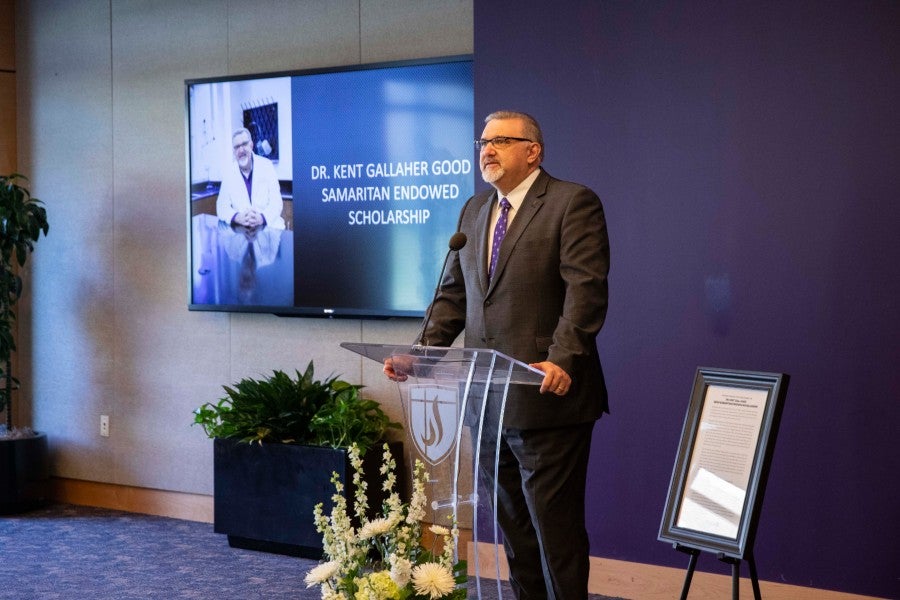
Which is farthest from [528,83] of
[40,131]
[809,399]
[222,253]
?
[40,131]

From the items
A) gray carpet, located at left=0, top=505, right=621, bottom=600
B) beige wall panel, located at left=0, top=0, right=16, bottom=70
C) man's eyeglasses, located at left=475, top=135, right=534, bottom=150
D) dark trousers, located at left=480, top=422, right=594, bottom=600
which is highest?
beige wall panel, located at left=0, top=0, right=16, bottom=70

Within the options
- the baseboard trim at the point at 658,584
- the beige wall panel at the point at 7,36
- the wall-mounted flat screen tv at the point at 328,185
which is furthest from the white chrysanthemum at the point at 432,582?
the beige wall panel at the point at 7,36

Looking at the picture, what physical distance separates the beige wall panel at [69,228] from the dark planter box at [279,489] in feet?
4.44

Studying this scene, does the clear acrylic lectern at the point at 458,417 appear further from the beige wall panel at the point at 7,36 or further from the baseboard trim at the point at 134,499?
the beige wall panel at the point at 7,36

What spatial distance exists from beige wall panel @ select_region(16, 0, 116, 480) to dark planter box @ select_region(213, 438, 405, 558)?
1.35 metres

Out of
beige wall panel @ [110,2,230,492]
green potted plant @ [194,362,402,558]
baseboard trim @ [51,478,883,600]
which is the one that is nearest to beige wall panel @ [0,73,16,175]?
beige wall panel @ [110,2,230,492]

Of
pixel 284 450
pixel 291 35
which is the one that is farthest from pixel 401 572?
pixel 291 35

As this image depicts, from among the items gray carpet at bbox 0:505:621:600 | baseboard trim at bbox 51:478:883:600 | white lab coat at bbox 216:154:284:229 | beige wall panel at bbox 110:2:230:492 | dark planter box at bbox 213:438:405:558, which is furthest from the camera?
beige wall panel at bbox 110:2:230:492

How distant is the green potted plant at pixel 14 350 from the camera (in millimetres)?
6168

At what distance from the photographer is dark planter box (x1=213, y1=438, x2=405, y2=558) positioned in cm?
514

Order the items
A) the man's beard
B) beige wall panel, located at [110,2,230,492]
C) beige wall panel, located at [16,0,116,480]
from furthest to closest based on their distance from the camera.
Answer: beige wall panel, located at [16,0,116,480]
beige wall panel, located at [110,2,230,492]
the man's beard

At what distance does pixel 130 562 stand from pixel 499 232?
8.84 feet

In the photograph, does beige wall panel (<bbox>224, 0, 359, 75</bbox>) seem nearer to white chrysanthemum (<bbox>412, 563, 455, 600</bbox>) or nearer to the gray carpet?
the gray carpet

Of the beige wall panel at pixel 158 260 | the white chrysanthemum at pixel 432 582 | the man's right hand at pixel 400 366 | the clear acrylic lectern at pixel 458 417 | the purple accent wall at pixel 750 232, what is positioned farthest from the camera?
the beige wall panel at pixel 158 260
